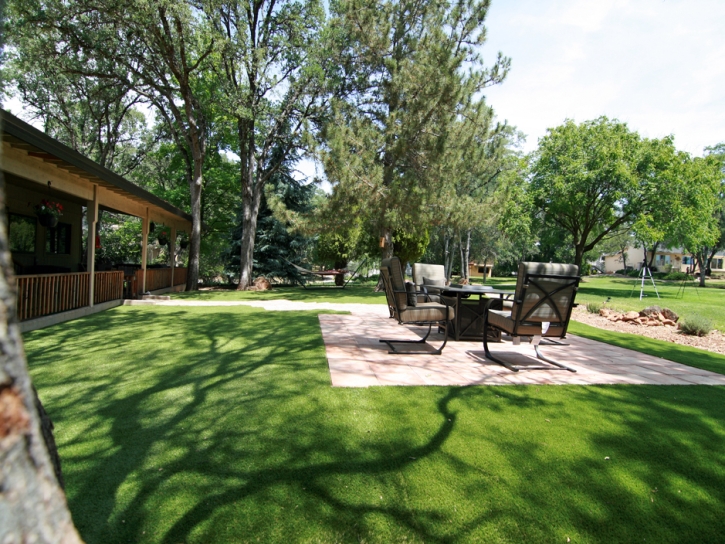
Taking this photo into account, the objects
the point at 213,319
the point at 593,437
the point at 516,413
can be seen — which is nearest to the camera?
the point at 593,437

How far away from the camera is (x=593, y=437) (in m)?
3.14

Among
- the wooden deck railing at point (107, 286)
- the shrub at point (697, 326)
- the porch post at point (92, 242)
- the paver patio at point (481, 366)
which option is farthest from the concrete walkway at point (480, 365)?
the wooden deck railing at point (107, 286)

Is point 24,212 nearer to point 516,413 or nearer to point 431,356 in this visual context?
point 431,356

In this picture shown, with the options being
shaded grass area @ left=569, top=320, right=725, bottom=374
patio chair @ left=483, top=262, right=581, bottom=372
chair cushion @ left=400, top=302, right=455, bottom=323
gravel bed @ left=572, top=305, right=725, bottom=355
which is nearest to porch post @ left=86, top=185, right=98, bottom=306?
chair cushion @ left=400, top=302, right=455, bottom=323

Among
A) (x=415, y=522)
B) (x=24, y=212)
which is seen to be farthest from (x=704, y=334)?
(x=24, y=212)

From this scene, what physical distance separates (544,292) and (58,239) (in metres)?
13.6

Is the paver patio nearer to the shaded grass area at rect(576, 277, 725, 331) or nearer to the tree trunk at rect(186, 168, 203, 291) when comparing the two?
the shaded grass area at rect(576, 277, 725, 331)

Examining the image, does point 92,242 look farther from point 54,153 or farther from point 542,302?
point 542,302

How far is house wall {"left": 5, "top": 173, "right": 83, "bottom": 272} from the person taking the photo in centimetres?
997

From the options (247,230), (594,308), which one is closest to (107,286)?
(247,230)

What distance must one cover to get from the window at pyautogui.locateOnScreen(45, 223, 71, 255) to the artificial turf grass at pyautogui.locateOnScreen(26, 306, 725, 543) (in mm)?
9163

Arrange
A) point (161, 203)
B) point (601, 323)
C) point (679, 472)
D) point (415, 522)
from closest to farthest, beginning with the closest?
point (415, 522) < point (679, 472) < point (601, 323) < point (161, 203)

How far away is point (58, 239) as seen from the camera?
12469 mm

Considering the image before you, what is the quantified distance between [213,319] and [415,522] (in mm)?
6922
